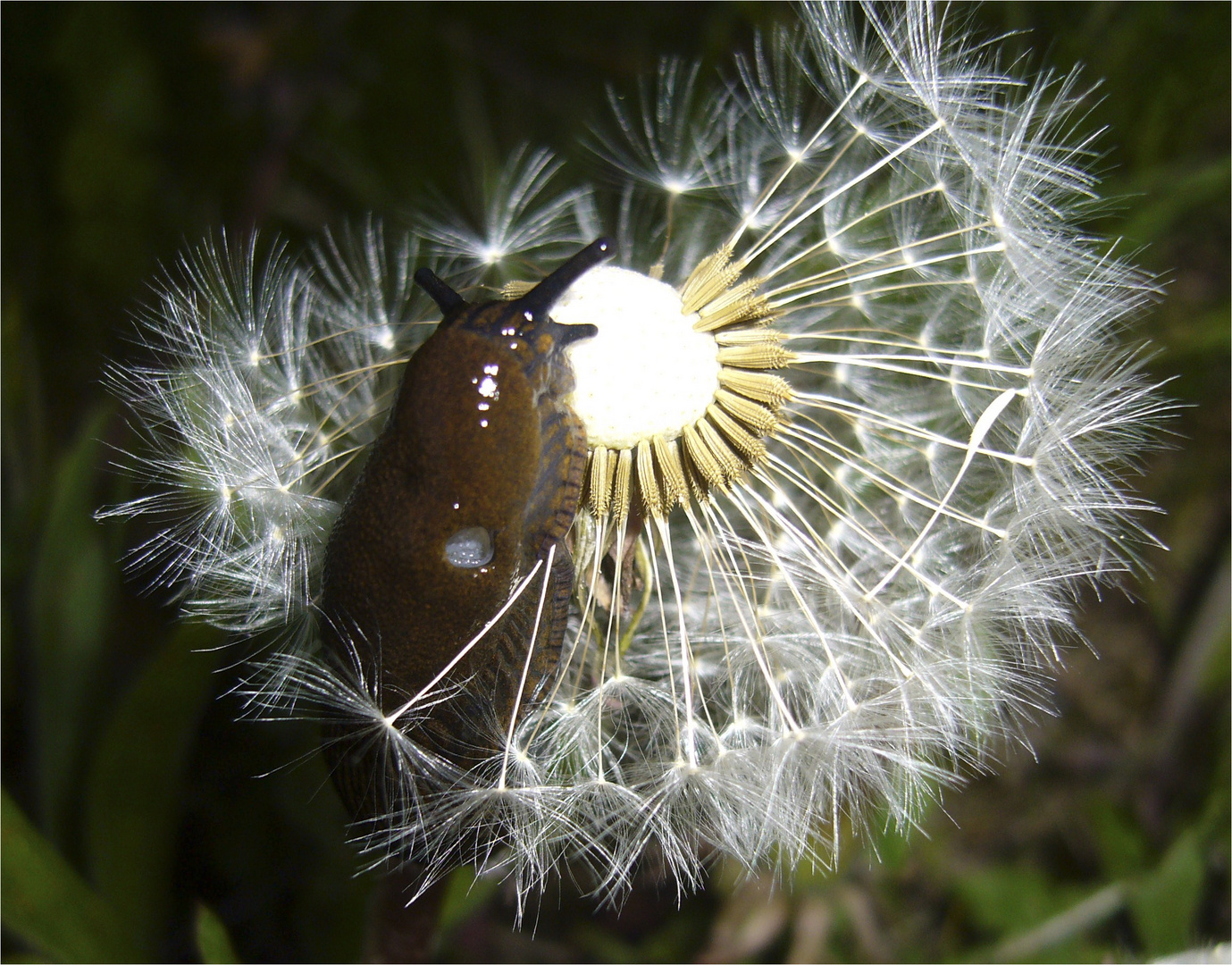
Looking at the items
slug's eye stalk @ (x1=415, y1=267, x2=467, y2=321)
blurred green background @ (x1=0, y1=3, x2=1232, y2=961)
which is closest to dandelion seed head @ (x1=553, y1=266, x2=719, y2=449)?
slug's eye stalk @ (x1=415, y1=267, x2=467, y2=321)

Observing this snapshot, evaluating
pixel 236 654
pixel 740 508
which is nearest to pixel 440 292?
pixel 740 508

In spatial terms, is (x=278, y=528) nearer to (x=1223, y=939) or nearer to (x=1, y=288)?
(x=1, y=288)

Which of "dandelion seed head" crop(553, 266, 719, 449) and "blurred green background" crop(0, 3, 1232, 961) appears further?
"blurred green background" crop(0, 3, 1232, 961)

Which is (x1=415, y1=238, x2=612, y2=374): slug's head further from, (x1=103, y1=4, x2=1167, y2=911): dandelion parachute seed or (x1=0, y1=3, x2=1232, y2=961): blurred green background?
(x1=0, y1=3, x2=1232, y2=961): blurred green background

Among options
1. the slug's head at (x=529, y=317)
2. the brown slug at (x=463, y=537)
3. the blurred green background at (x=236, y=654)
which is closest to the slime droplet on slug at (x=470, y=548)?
the brown slug at (x=463, y=537)

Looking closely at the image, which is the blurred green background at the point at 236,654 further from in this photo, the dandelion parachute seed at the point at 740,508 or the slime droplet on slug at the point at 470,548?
the slime droplet on slug at the point at 470,548

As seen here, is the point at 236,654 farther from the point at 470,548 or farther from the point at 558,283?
the point at 558,283

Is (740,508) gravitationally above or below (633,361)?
below
